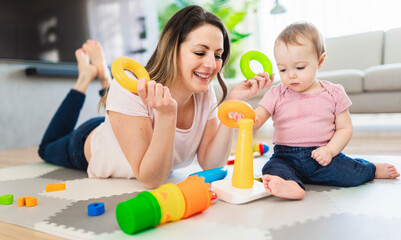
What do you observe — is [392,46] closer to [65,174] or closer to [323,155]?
[323,155]

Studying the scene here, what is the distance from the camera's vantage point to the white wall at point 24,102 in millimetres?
2707

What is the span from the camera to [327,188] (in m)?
1.14

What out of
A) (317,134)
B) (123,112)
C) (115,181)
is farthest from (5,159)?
(317,134)

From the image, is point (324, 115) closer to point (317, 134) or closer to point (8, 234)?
point (317, 134)

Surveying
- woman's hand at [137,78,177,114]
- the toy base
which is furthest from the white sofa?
woman's hand at [137,78,177,114]

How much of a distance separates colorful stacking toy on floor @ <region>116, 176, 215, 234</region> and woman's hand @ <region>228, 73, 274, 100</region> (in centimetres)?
42

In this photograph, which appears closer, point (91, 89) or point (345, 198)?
point (345, 198)

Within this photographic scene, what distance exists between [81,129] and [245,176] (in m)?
0.96

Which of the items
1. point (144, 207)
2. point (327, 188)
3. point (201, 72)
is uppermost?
point (201, 72)

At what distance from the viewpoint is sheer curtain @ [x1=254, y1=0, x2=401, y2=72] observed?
3.79m

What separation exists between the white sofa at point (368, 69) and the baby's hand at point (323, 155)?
1.69 metres

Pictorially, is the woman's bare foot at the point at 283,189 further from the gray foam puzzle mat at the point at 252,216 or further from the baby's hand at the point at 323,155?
the baby's hand at the point at 323,155

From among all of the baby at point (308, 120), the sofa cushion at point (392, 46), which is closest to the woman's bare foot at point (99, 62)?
the baby at point (308, 120)

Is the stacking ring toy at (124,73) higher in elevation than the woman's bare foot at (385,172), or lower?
higher
